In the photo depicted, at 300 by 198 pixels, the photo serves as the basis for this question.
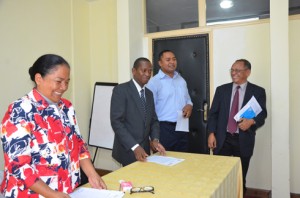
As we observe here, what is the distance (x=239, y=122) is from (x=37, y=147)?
193 cm

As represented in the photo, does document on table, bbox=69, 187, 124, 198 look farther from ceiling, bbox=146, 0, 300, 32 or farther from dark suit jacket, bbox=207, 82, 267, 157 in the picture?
ceiling, bbox=146, 0, 300, 32

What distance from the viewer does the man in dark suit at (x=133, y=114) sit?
2.18 meters

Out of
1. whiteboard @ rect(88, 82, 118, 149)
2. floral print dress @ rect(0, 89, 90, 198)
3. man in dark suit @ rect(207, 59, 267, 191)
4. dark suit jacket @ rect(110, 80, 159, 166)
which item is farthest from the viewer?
whiteboard @ rect(88, 82, 118, 149)

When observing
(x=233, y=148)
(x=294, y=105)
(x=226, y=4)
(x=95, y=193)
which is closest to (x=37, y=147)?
(x=95, y=193)

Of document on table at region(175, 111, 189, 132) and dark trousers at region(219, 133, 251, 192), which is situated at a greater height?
document on table at region(175, 111, 189, 132)

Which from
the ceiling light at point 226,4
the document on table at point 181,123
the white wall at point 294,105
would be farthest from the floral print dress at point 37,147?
the ceiling light at point 226,4

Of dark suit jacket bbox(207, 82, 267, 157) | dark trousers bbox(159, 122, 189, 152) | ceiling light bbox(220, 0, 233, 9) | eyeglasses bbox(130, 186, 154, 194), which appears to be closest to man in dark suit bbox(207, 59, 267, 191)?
dark suit jacket bbox(207, 82, 267, 157)

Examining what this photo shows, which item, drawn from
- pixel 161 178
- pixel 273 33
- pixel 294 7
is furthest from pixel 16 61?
pixel 294 7

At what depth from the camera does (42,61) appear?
4.24ft

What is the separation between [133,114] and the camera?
7.34 ft

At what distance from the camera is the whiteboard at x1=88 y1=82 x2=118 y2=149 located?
401cm

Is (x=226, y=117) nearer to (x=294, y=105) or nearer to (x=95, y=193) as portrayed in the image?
(x=294, y=105)

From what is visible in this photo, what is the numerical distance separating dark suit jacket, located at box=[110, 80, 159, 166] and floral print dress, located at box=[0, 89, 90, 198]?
30.0 inches

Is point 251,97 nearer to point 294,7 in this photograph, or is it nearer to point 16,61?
point 294,7
